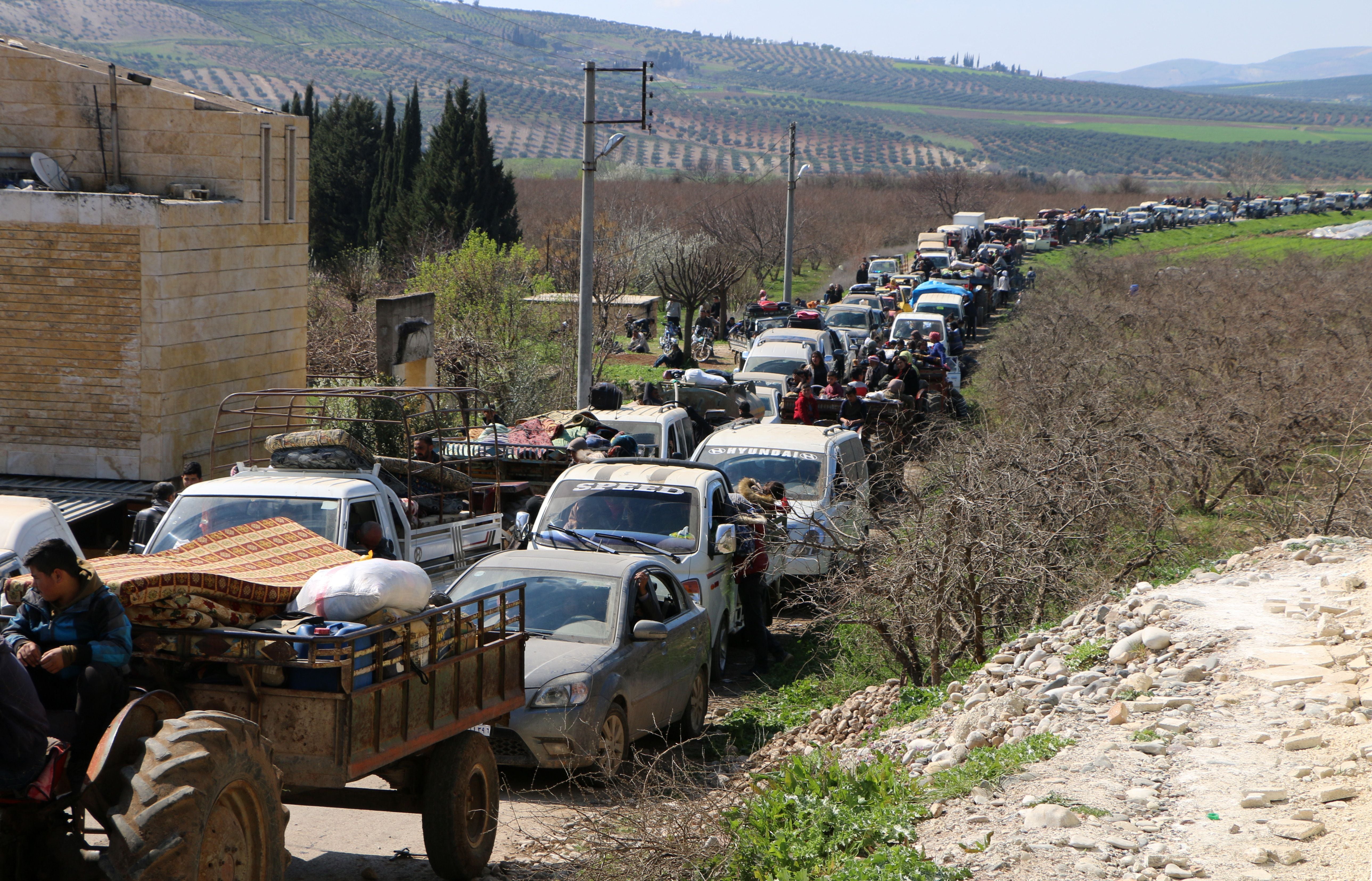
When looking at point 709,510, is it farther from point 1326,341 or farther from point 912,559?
point 1326,341

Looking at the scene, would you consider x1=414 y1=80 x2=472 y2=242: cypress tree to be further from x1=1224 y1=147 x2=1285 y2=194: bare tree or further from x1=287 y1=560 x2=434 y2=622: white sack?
x1=1224 y1=147 x2=1285 y2=194: bare tree

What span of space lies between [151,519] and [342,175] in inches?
1720

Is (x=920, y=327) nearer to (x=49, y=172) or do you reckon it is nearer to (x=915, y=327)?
(x=915, y=327)

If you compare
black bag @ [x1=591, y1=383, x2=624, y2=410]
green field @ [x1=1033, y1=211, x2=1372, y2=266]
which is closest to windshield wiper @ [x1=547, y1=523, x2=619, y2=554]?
black bag @ [x1=591, y1=383, x2=624, y2=410]

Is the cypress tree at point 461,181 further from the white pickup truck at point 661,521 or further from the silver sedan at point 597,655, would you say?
the silver sedan at point 597,655

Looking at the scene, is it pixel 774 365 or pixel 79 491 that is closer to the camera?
pixel 79 491

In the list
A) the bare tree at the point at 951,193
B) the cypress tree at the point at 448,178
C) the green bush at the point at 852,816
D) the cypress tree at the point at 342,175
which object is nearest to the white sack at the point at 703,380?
the green bush at the point at 852,816

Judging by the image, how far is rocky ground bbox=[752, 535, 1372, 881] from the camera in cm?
518

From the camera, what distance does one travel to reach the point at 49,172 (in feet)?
51.8

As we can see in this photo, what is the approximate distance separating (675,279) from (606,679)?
99.0 ft

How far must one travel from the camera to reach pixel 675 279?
122 ft

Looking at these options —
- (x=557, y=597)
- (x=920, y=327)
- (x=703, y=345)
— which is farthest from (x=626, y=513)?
(x=703, y=345)

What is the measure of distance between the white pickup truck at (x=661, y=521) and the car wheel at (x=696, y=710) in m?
0.76

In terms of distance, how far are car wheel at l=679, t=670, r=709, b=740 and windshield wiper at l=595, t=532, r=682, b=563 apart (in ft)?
3.98
